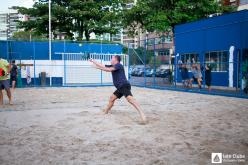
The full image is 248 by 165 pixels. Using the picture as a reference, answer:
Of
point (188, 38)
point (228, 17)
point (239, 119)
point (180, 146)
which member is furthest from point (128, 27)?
point (180, 146)

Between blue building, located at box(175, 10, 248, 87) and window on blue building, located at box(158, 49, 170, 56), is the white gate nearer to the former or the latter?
blue building, located at box(175, 10, 248, 87)

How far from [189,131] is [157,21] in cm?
2029

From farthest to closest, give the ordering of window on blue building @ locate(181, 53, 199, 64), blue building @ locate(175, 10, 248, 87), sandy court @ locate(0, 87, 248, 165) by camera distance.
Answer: window on blue building @ locate(181, 53, 199, 64) → blue building @ locate(175, 10, 248, 87) → sandy court @ locate(0, 87, 248, 165)

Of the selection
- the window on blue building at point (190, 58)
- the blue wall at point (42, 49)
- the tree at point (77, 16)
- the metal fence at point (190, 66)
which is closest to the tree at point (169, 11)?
the window on blue building at point (190, 58)

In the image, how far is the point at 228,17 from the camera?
69.5 feet

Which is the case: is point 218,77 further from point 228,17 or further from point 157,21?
point 157,21

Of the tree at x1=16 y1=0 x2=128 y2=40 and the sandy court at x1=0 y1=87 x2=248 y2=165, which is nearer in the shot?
the sandy court at x1=0 y1=87 x2=248 y2=165

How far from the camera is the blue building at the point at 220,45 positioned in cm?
1952

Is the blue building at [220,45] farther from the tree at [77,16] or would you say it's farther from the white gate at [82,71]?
the tree at [77,16]

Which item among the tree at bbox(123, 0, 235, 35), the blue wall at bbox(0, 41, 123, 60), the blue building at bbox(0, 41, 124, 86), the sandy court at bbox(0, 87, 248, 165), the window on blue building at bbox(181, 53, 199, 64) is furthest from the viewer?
the tree at bbox(123, 0, 235, 35)

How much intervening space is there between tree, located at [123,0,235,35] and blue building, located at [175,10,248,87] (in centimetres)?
149

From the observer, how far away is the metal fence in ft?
62.1

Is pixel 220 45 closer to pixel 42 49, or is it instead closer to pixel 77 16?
pixel 42 49

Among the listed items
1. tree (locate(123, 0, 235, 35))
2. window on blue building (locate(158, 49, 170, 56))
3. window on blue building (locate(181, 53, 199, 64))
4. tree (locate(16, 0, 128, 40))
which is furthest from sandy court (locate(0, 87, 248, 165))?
tree (locate(16, 0, 128, 40))
